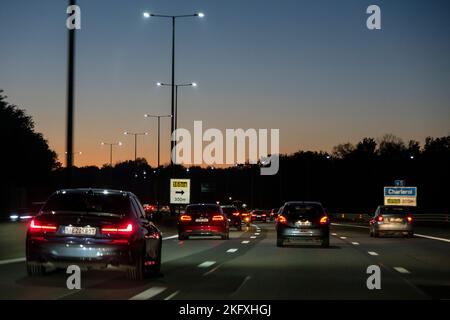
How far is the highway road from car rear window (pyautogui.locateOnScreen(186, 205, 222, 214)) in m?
10.3

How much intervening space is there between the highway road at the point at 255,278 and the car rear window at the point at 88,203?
1.31 m

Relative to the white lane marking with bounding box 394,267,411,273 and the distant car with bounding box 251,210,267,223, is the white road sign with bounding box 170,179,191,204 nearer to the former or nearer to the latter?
the distant car with bounding box 251,210,267,223

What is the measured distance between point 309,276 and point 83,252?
478cm

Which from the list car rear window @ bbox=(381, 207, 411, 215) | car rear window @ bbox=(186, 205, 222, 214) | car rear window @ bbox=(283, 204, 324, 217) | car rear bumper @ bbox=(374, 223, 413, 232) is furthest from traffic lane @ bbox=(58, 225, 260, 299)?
car rear window @ bbox=(381, 207, 411, 215)

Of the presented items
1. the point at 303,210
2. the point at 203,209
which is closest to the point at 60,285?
the point at 303,210

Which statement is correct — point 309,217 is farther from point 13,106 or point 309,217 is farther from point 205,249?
point 13,106

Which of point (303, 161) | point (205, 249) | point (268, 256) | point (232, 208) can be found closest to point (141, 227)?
point (268, 256)

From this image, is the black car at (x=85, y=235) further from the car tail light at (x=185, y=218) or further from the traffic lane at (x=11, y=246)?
the car tail light at (x=185, y=218)

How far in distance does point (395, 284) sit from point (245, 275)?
3.19 m

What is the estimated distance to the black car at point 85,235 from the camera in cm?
1595

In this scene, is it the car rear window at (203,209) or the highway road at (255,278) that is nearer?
the highway road at (255,278)

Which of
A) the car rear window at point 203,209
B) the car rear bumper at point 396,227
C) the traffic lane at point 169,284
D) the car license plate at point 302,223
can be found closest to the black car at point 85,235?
the traffic lane at point 169,284
